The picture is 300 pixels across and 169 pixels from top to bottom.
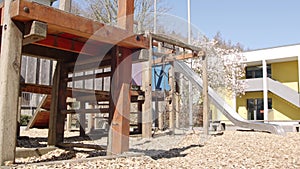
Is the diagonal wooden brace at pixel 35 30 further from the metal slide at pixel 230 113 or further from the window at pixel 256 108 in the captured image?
the window at pixel 256 108

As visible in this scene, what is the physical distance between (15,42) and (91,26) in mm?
804

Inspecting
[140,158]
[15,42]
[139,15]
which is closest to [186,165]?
[140,158]

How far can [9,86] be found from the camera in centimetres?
258

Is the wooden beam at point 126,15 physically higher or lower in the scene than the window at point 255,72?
lower

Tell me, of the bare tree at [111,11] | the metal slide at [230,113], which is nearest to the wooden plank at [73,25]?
the metal slide at [230,113]

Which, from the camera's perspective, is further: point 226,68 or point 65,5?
point 226,68

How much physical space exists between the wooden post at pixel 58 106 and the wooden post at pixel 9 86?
1860mm

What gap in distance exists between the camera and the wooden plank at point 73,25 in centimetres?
264

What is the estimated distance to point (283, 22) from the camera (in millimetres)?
18875

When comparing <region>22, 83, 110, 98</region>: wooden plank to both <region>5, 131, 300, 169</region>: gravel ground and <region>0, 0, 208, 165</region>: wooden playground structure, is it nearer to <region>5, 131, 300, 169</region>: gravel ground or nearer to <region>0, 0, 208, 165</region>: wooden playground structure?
<region>0, 0, 208, 165</region>: wooden playground structure

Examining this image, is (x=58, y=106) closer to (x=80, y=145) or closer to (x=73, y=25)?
(x=80, y=145)

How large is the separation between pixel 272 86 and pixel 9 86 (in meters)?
16.0

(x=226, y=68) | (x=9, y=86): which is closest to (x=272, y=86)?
(x=226, y=68)

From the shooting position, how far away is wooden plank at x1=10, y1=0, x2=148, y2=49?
2641 mm
